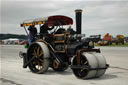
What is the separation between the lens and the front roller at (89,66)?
6.75 m

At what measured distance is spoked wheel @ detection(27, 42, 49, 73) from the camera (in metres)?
8.11

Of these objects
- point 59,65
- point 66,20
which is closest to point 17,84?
point 59,65

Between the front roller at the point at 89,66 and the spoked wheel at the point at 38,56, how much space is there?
129 centimetres

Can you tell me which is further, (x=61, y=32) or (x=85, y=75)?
(x=61, y=32)

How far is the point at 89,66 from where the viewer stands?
6.67m

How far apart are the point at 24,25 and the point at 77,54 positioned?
3.54m

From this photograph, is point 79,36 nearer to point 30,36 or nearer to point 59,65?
point 59,65

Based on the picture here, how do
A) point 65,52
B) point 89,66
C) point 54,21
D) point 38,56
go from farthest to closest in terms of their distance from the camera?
point 54,21, point 38,56, point 65,52, point 89,66

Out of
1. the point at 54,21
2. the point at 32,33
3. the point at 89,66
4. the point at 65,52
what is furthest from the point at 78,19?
the point at 32,33

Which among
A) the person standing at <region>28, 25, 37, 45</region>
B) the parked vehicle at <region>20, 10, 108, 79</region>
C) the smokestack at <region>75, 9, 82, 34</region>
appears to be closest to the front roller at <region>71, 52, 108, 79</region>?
Answer: the parked vehicle at <region>20, 10, 108, 79</region>

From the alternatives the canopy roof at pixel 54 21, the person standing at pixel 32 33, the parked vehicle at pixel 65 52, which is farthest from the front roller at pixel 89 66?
the person standing at pixel 32 33

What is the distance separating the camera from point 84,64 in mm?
7199

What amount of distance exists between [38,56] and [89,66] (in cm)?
261

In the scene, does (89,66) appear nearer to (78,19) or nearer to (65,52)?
(65,52)
